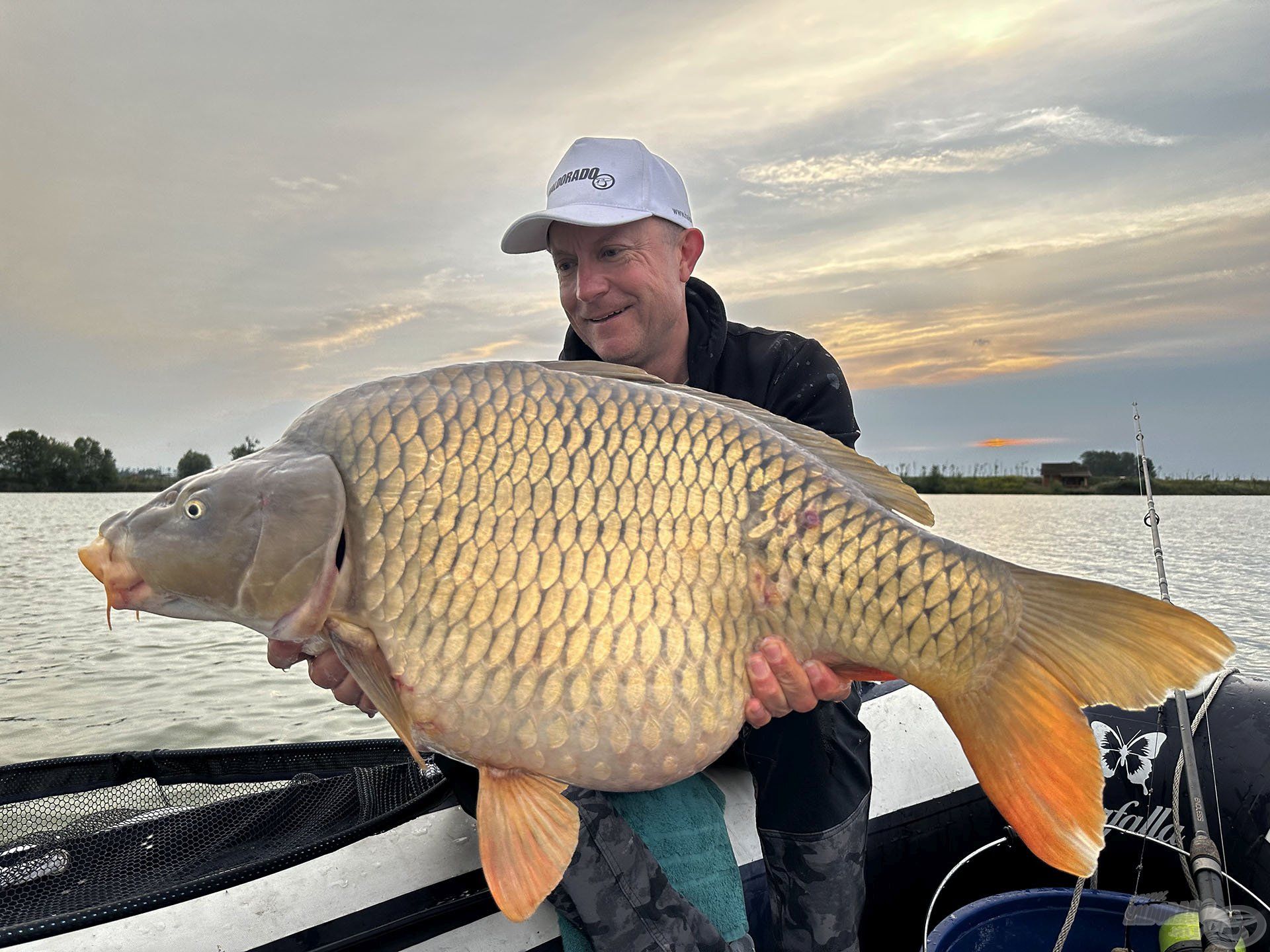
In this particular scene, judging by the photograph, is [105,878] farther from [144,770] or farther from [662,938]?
[662,938]

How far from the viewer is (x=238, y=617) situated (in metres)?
1.21

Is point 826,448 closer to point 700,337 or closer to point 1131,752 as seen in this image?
point 700,337

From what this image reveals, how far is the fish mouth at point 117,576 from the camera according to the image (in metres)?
1.19

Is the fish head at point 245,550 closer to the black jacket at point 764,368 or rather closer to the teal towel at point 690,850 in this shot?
the teal towel at point 690,850

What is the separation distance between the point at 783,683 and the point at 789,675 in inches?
0.8

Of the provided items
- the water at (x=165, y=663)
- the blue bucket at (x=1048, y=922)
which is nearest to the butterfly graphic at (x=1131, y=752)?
the blue bucket at (x=1048, y=922)

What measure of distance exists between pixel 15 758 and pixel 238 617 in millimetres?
4425

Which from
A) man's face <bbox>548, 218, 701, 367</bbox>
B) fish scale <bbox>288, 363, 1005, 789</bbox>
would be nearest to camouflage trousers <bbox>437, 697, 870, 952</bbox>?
fish scale <bbox>288, 363, 1005, 789</bbox>

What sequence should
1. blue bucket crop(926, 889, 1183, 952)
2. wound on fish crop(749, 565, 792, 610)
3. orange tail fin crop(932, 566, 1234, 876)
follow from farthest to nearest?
blue bucket crop(926, 889, 1183, 952), wound on fish crop(749, 565, 792, 610), orange tail fin crop(932, 566, 1234, 876)

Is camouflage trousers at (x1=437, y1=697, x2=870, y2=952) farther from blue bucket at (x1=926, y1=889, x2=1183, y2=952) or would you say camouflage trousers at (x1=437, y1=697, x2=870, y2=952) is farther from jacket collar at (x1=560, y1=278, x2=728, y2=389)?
jacket collar at (x1=560, y1=278, x2=728, y2=389)

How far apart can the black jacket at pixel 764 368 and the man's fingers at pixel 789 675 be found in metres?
0.70

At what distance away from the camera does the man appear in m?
1.41

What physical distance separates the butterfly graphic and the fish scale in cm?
124

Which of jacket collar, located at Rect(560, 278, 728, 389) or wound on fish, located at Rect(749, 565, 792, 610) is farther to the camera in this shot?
jacket collar, located at Rect(560, 278, 728, 389)
